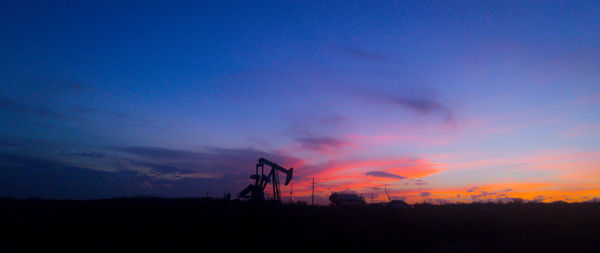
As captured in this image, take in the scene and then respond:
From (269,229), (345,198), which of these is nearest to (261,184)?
(269,229)

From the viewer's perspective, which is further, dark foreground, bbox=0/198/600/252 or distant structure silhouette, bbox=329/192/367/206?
distant structure silhouette, bbox=329/192/367/206

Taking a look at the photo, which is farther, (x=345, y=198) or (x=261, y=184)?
(x=345, y=198)

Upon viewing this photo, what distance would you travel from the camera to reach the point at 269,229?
25516 millimetres

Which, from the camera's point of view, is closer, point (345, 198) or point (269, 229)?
point (269, 229)

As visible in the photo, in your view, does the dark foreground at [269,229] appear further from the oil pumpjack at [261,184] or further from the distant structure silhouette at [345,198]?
the distant structure silhouette at [345,198]

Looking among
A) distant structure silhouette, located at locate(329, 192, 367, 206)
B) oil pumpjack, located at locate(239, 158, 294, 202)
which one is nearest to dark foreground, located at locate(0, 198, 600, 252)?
oil pumpjack, located at locate(239, 158, 294, 202)

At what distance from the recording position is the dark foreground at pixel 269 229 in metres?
20.2

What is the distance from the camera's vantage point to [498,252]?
19.3m

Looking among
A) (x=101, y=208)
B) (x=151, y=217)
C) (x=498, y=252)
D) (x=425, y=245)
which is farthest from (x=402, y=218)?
(x=101, y=208)

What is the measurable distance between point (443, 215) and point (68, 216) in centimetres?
2753

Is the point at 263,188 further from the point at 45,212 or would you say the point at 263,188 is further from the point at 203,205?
the point at 45,212

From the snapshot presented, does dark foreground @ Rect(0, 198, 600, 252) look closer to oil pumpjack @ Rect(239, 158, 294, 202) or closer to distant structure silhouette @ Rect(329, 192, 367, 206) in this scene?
oil pumpjack @ Rect(239, 158, 294, 202)

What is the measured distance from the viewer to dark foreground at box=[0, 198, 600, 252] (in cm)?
2022

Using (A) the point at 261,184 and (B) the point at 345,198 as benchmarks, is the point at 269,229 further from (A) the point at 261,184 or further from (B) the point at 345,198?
(B) the point at 345,198
